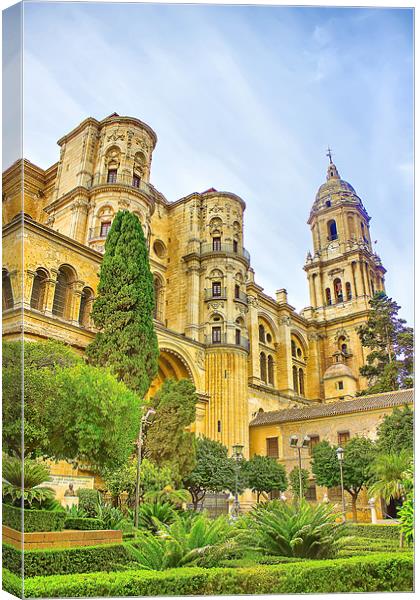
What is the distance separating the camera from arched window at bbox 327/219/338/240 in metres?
37.6

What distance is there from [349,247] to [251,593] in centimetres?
3129

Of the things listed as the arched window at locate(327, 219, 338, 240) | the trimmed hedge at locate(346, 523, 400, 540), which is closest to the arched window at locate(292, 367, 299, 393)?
the arched window at locate(327, 219, 338, 240)

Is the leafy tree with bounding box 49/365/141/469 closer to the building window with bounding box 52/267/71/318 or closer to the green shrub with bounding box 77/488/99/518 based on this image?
the green shrub with bounding box 77/488/99/518

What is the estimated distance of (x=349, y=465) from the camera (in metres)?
21.3

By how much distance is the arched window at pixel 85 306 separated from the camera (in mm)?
21000

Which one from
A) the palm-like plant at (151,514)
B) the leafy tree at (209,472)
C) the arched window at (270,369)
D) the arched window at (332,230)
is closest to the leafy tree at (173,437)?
the leafy tree at (209,472)

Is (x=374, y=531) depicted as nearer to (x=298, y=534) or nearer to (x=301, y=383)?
(x=298, y=534)

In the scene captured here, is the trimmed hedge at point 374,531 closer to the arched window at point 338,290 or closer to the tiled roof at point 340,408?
the tiled roof at point 340,408

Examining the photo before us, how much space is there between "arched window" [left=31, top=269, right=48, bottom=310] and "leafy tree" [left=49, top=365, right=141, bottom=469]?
23.9 feet

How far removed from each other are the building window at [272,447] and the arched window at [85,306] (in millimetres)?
12397

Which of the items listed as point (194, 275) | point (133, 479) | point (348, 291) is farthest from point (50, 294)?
point (348, 291)

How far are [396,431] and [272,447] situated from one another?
9829 millimetres

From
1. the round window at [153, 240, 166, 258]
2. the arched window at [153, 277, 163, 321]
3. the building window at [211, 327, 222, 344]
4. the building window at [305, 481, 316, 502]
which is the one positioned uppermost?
the round window at [153, 240, 166, 258]

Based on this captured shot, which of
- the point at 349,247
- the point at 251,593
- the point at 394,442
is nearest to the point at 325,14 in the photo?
the point at 251,593
